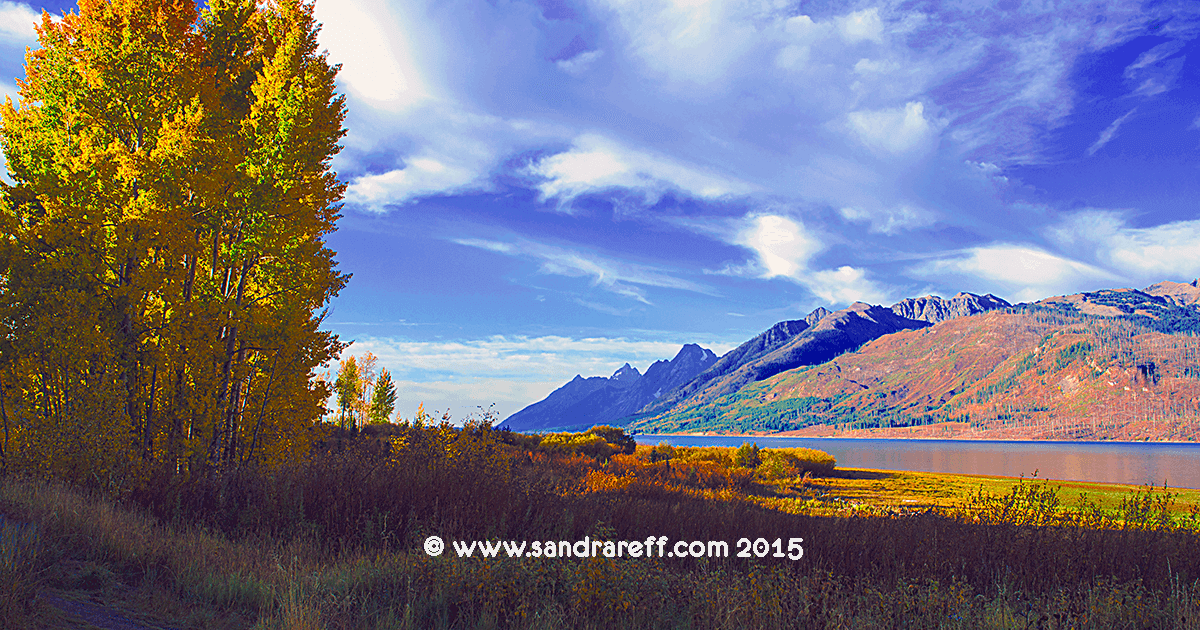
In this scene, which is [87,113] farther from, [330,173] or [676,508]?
[676,508]

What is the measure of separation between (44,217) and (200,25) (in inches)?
263

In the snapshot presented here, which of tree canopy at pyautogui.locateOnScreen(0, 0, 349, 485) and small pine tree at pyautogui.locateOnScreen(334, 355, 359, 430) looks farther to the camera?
small pine tree at pyautogui.locateOnScreen(334, 355, 359, 430)

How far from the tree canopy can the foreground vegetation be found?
313cm

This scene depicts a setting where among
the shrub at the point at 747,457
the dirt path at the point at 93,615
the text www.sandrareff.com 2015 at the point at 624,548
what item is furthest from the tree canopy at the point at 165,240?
the shrub at the point at 747,457

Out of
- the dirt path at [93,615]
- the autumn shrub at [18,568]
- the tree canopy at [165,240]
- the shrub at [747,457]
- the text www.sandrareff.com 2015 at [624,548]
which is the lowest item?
the shrub at [747,457]

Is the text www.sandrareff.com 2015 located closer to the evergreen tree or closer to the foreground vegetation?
the foreground vegetation

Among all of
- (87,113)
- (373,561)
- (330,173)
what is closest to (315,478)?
(373,561)

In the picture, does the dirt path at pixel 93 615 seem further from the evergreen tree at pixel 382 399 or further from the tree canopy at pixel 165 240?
the evergreen tree at pixel 382 399

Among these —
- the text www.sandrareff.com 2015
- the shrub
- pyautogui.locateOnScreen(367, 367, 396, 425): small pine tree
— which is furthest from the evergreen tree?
the text www.sandrareff.com 2015

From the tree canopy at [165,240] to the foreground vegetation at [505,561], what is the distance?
3.13 metres

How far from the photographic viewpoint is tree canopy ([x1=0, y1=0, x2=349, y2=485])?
1068cm

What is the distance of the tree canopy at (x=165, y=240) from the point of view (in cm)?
1068

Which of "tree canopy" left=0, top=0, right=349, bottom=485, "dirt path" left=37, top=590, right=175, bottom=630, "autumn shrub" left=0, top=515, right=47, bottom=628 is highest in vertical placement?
"tree canopy" left=0, top=0, right=349, bottom=485

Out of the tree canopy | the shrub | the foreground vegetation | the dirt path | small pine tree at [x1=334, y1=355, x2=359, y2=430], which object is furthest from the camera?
small pine tree at [x1=334, y1=355, x2=359, y2=430]
